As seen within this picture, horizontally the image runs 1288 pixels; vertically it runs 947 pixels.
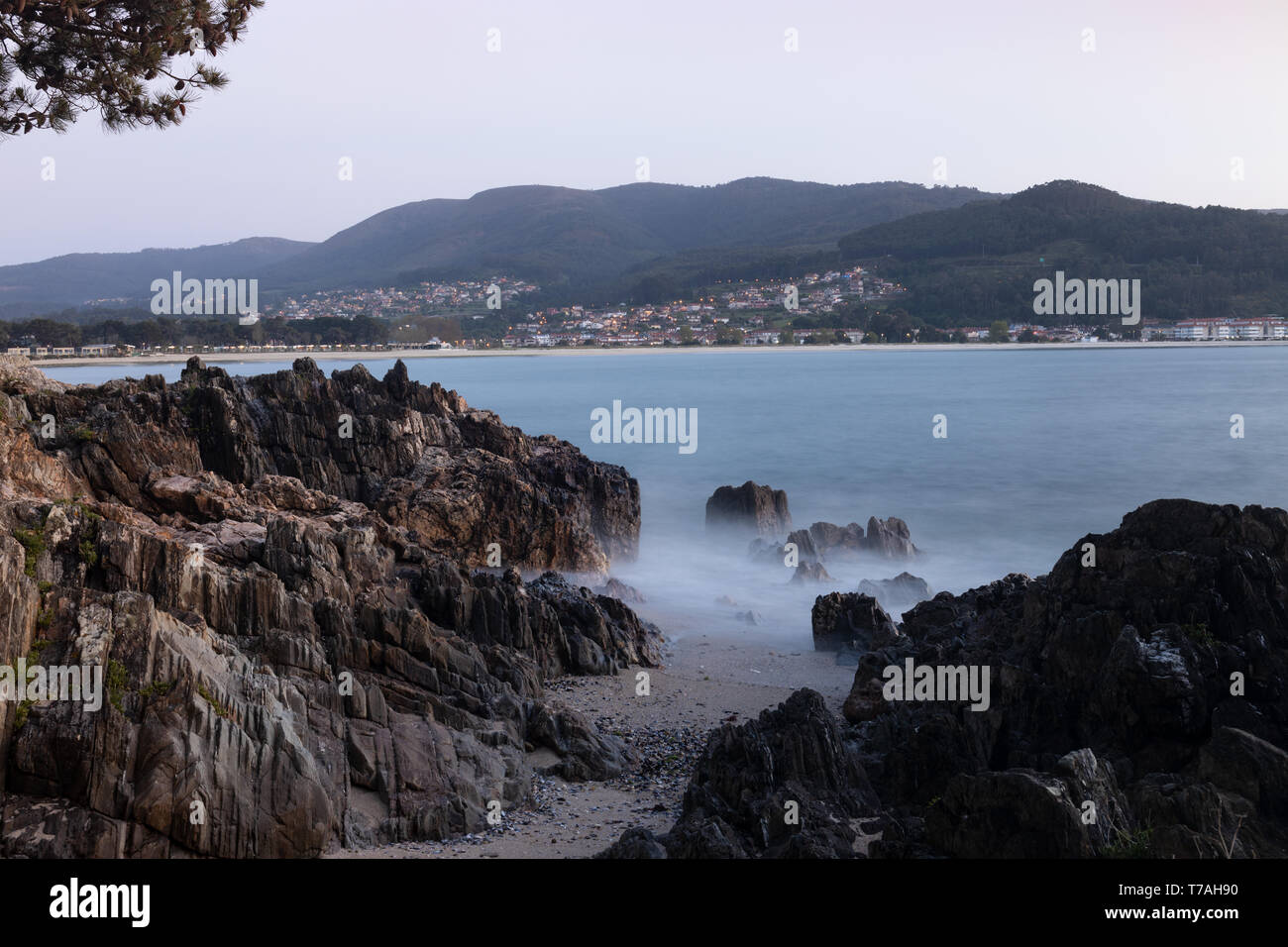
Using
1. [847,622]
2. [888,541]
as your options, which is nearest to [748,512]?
[888,541]

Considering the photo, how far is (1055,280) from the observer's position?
118 m

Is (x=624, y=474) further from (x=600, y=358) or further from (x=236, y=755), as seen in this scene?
(x=600, y=358)

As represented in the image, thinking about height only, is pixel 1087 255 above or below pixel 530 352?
above

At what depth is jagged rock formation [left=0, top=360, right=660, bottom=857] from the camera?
27.0 feet

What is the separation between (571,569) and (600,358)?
386ft

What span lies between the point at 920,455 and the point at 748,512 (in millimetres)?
18713

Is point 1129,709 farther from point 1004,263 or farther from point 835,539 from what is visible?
point 1004,263

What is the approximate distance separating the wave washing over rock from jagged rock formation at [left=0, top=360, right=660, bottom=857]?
2527 millimetres

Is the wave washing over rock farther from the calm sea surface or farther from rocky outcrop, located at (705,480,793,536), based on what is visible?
rocky outcrop, located at (705,480,793,536)

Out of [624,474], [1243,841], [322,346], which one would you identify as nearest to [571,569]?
[624,474]

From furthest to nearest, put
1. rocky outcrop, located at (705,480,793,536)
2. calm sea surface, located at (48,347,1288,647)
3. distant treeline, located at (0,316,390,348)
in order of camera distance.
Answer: distant treeline, located at (0,316,390,348) < rocky outcrop, located at (705,480,793,536) < calm sea surface, located at (48,347,1288,647)

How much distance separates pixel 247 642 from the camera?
10852 millimetres

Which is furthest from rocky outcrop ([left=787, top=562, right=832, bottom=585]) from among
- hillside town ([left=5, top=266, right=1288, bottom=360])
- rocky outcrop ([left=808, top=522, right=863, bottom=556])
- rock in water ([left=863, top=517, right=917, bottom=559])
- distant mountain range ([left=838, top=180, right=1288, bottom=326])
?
distant mountain range ([left=838, top=180, right=1288, bottom=326])

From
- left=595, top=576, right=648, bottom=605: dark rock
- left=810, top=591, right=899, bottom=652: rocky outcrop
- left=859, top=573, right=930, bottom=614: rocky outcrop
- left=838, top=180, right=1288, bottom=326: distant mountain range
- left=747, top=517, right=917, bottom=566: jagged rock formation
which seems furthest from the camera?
left=838, top=180, right=1288, bottom=326: distant mountain range
